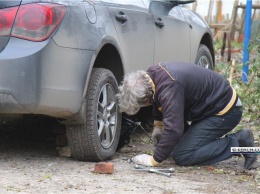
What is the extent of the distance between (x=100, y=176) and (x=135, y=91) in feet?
2.26

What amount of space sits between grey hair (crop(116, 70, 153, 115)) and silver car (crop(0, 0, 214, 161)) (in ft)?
0.69

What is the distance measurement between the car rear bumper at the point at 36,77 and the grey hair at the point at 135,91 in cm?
49

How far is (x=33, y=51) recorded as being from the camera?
14.9ft

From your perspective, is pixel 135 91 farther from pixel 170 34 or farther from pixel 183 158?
pixel 170 34

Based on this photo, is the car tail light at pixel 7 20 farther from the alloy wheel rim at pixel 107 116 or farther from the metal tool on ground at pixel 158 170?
the metal tool on ground at pixel 158 170

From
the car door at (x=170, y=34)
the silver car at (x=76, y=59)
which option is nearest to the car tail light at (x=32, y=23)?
the silver car at (x=76, y=59)

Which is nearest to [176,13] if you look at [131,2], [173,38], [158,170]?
[173,38]

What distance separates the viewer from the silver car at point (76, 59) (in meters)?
4.56

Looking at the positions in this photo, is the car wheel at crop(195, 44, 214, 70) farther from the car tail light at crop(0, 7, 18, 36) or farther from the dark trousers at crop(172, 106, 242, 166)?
the car tail light at crop(0, 7, 18, 36)

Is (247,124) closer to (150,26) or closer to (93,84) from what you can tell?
(150,26)

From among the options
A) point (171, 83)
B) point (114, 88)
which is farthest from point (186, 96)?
point (114, 88)

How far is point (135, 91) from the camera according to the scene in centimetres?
505

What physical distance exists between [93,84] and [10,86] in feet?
2.58

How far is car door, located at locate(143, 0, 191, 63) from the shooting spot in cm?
637
